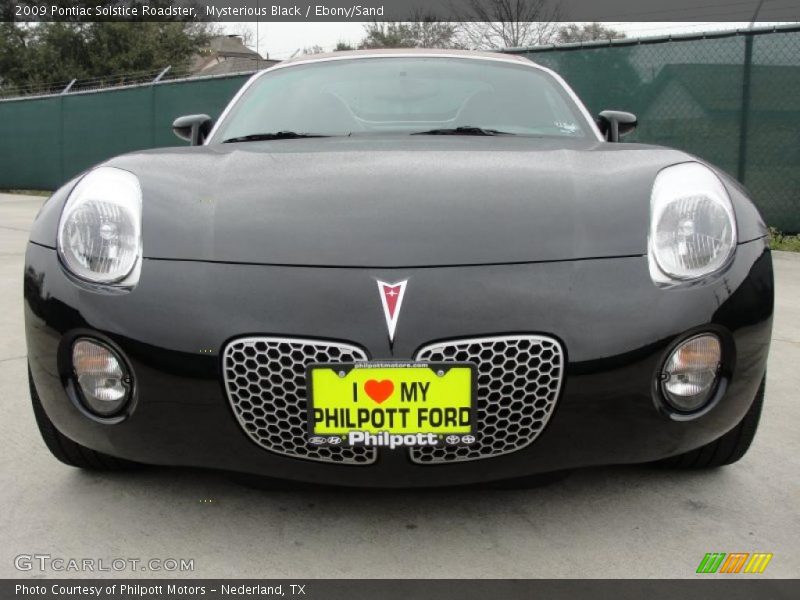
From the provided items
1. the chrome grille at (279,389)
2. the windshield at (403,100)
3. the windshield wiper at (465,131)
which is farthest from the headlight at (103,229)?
the windshield wiper at (465,131)

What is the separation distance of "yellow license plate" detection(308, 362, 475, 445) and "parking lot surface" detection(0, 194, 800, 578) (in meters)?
0.29

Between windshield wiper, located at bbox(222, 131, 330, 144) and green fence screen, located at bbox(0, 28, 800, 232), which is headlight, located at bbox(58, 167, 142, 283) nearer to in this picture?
windshield wiper, located at bbox(222, 131, 330, 144)

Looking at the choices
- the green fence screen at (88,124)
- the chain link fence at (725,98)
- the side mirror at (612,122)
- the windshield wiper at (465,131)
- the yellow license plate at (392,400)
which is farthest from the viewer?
the green fence screen at (88,124)

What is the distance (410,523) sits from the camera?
6.16ft

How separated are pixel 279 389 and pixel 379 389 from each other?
0.21m

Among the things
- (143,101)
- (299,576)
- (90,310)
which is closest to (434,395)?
(299,576)

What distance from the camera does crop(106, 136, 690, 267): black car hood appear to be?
5.63 feet

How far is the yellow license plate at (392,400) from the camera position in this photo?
1.60m

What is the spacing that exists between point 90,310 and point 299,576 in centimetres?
70

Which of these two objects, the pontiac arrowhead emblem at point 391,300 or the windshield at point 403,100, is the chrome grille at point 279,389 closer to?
the pontiac arrowhead emblem at point 391,300

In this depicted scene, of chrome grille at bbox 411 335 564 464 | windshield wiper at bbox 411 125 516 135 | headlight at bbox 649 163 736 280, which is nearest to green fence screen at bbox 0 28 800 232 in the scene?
windshield wiper at bbox 411 125 516 135

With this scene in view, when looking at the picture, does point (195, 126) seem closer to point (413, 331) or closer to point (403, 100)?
point (403, 100)

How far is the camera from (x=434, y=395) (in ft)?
5.29
